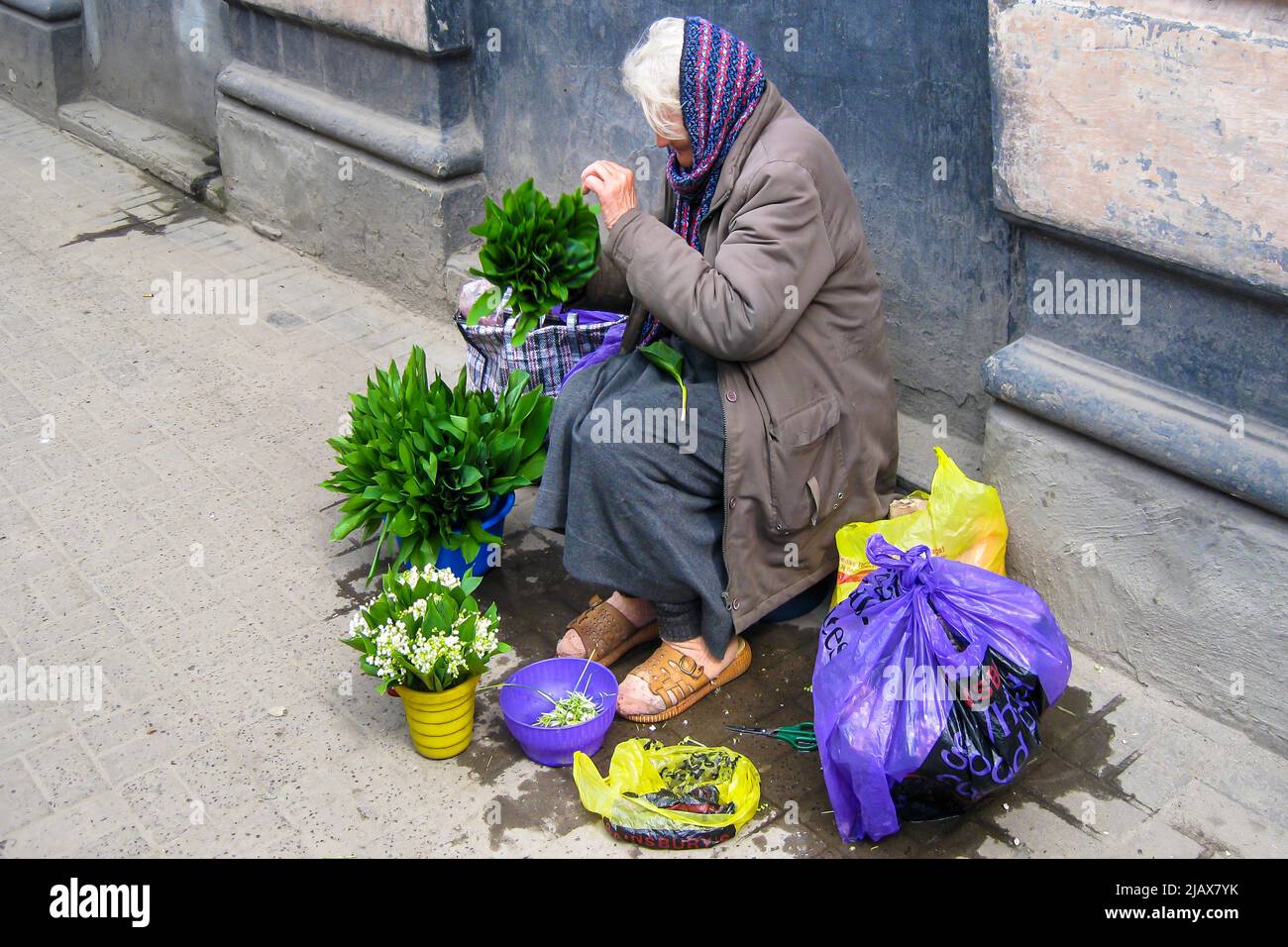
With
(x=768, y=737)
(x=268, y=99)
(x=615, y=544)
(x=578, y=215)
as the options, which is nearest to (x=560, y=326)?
(x=578, y=215)

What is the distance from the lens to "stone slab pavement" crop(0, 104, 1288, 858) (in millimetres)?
2943

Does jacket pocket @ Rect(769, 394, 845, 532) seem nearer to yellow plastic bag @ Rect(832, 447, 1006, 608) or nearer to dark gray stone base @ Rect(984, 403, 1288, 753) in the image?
yellow plastic bag @ Rect(832, 447, 1006, 608)

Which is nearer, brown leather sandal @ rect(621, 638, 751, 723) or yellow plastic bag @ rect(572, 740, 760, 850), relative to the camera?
yellow plastic bag @ rect(572, 740, 760, 850)

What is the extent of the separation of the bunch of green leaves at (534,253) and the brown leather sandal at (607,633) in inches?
30.8

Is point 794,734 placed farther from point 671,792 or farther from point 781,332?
point 781,332

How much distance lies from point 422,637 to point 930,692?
1.10 metres

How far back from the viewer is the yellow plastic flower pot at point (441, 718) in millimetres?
3078

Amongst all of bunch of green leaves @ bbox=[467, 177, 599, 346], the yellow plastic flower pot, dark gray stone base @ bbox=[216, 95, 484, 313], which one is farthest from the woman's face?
dark gray stone base @ bbox=[216, 95, 484, 313]

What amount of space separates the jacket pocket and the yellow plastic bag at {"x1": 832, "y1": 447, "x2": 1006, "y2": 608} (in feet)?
0.51

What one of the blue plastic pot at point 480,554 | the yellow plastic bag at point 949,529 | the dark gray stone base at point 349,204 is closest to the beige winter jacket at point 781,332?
the yellow plastic bag at point 949,529

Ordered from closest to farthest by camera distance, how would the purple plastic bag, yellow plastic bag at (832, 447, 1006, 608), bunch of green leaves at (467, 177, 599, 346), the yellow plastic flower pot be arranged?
the purple plastic bag
the yellow plastic flower pot
yellow plastic bag at (832, 447, 1006, 608)
bunch of green leaves at (467, 177, 599, 346)

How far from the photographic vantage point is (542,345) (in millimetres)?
3740

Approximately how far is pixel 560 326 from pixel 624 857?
146cm

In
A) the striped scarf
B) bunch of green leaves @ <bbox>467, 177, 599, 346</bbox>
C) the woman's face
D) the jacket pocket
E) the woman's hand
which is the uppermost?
the striped scarf
